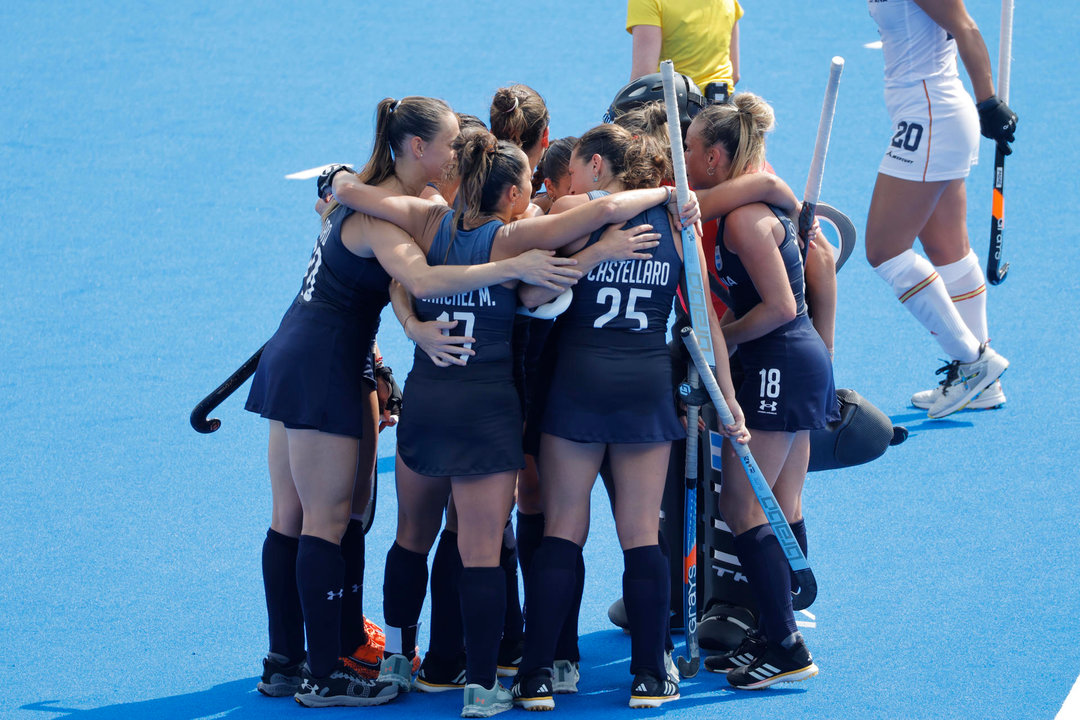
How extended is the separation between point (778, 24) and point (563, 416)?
9.01 meters

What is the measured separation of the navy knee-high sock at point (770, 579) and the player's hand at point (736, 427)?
32 cm

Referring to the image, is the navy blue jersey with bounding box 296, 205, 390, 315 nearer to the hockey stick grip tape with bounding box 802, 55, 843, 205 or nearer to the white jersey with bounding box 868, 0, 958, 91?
the hockey stick grip tape with bounding box 802, 55, 843, 205

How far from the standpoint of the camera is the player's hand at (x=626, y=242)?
3.50 meters

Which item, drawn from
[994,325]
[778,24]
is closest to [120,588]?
[994,325]

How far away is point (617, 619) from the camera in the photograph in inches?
168

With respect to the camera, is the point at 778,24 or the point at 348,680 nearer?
the point at 348,680

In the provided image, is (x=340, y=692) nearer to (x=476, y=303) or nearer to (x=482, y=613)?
(x=482, y=613)

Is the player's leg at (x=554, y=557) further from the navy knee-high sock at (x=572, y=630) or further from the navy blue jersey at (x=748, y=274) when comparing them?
the navy blue jersey at (x=748, y=274)

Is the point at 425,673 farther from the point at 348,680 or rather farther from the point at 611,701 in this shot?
the point at 611,701

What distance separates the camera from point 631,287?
3574 millimetres

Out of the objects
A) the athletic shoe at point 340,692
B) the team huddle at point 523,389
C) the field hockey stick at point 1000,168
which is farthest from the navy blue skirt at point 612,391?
the field hockey stick at point 1000,168

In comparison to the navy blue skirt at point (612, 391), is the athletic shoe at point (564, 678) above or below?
below

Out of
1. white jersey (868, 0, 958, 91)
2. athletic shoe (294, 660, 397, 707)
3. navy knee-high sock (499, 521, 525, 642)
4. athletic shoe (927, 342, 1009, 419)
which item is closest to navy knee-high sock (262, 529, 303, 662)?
athletic shoe (294, 660, 397, 707)

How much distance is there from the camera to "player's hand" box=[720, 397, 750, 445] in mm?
3668
